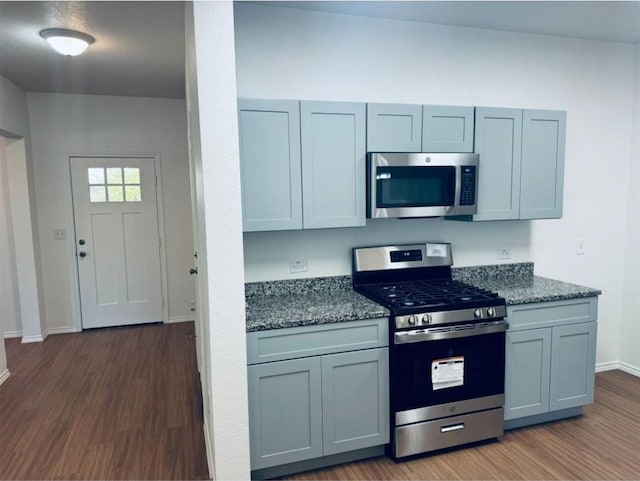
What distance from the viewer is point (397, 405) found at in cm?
240

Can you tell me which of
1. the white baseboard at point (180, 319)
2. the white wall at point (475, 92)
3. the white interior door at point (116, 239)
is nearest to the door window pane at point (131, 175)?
the white interior door at point (116, 239)

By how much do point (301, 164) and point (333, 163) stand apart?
19cm

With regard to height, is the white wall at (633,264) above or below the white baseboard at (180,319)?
above

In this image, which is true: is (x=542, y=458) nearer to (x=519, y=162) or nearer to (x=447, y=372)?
(x=447, y=372)

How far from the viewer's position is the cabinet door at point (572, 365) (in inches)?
108

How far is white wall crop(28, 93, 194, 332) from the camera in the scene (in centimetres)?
473

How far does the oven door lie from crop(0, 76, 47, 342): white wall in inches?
158

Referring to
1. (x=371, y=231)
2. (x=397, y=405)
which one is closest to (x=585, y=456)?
(x=397, y=405)

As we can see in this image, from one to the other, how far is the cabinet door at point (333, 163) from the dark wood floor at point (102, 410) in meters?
1.58

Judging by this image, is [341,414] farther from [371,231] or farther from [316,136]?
[316,136]

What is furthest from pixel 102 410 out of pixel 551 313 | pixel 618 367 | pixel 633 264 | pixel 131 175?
pixel 633 264

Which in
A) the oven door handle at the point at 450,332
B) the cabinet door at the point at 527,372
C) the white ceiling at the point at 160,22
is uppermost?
the white ceiling at the point at 160,22

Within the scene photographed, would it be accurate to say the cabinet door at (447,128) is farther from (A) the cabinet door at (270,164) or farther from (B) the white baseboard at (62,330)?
(B) the white baseboard at (62,330)

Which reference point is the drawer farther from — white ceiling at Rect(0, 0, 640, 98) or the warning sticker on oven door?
white ceiling at Rect(0, 0, 640, 98)
